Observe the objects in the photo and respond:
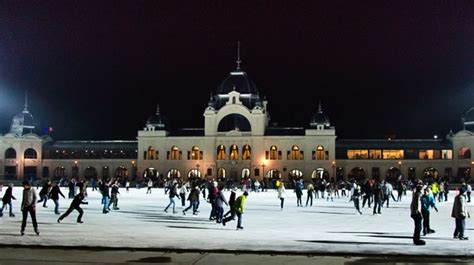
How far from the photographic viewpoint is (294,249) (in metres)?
13.8

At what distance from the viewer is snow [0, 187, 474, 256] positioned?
1420 centimetres

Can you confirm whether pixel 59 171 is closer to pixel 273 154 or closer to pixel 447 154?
pixel 273 154

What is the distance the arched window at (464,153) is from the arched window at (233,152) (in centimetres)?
3023

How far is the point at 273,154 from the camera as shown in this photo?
8375cm

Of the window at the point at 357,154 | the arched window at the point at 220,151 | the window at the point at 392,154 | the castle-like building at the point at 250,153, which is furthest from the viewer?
the window at the point at 357,154

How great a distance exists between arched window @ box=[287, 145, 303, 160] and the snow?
5959 centimetres

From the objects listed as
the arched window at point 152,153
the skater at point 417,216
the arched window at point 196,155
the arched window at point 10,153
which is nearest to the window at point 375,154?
the arched window at point 196,155

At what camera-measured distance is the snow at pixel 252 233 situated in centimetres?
1420

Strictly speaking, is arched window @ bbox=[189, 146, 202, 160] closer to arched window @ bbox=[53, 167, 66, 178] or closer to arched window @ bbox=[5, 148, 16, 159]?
arched window @ bbox=[53, 167, 66, 178]

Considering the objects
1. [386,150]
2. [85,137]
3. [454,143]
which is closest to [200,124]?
[85,137]

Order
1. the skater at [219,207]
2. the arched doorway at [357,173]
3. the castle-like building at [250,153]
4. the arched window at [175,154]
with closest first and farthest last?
the skater at [219,207] → the castle-like building at [250,153] → the arched doorway at [357,173] → the arched window at [175,154]

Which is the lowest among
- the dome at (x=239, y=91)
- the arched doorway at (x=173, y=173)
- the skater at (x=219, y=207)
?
the skater at (x=219, y=207)

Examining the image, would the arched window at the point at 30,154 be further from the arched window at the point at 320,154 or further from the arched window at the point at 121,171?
the arched window at the point at 320,154

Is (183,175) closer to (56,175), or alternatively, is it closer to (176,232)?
(56,175)
